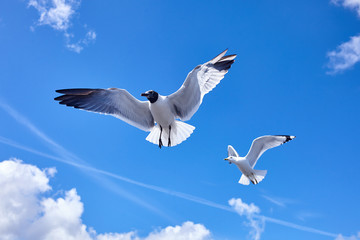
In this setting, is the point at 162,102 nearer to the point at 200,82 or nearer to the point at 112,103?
the point at 200,82

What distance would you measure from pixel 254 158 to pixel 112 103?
159 inches

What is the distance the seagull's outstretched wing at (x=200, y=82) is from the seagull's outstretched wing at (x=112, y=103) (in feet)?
2.03

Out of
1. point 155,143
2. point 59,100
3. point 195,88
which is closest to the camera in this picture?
point 59,100

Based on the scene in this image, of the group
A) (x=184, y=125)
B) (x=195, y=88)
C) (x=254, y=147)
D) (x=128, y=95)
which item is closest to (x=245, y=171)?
(x=254, y=147)

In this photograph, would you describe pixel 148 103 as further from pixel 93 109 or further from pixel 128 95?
pixel 93 109

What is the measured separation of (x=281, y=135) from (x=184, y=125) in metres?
2.95

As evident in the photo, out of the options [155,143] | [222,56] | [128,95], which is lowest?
[155,143]

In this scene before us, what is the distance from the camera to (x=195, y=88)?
571cm

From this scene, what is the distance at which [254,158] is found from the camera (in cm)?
813

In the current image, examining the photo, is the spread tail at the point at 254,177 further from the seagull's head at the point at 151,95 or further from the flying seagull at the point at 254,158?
the seagull's head at the point at 151,95

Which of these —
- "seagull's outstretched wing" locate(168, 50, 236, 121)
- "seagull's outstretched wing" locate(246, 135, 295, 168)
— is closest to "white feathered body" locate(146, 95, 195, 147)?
"seagull's outstretched wing" locate(168, 50, 236, 121)

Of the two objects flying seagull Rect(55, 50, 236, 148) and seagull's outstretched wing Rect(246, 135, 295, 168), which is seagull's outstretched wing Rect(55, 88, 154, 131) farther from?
seagull's outstretched wing Rect(246, 135, 295, 168)

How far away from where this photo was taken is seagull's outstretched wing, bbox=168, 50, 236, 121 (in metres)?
5.64

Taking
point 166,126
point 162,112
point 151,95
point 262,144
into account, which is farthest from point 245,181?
point 151,95
